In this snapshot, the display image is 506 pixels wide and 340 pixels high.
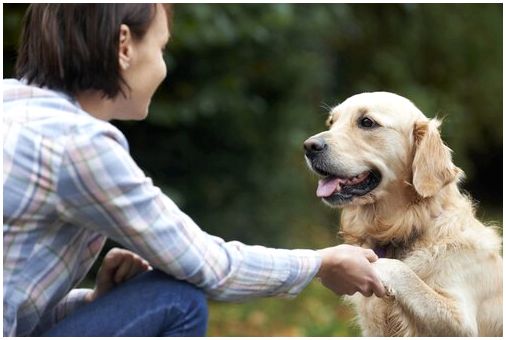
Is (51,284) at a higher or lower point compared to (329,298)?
higher

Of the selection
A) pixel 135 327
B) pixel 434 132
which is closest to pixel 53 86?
pixel 135 327

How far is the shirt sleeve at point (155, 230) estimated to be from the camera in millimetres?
2266

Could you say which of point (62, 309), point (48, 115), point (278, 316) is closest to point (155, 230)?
point (48, 115)

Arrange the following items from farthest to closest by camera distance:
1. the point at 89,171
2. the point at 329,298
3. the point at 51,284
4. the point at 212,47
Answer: the point at 329,298
the point at 212,47
the point at 51,284
the point at 89,171

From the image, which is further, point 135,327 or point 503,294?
point 503,294

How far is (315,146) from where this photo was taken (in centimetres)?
300

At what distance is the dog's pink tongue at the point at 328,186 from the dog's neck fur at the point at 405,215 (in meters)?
0.14

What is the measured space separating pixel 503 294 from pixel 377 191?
0.57m

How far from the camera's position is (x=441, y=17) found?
33.7 feet

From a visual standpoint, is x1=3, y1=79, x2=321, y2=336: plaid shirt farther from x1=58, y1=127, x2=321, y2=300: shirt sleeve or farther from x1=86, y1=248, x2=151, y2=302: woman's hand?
x1=86, y1=248, x2=151, y2=302: woman's hand

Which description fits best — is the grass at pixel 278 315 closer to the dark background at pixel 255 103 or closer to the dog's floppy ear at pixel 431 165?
the dark background at pixel 255 103

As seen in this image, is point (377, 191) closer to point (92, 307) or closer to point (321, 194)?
point (321, 194)

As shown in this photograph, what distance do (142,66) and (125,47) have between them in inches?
3.7

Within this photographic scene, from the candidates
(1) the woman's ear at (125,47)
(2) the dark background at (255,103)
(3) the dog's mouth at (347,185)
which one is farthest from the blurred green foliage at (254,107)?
(1) the woman's ear at (125,47)
